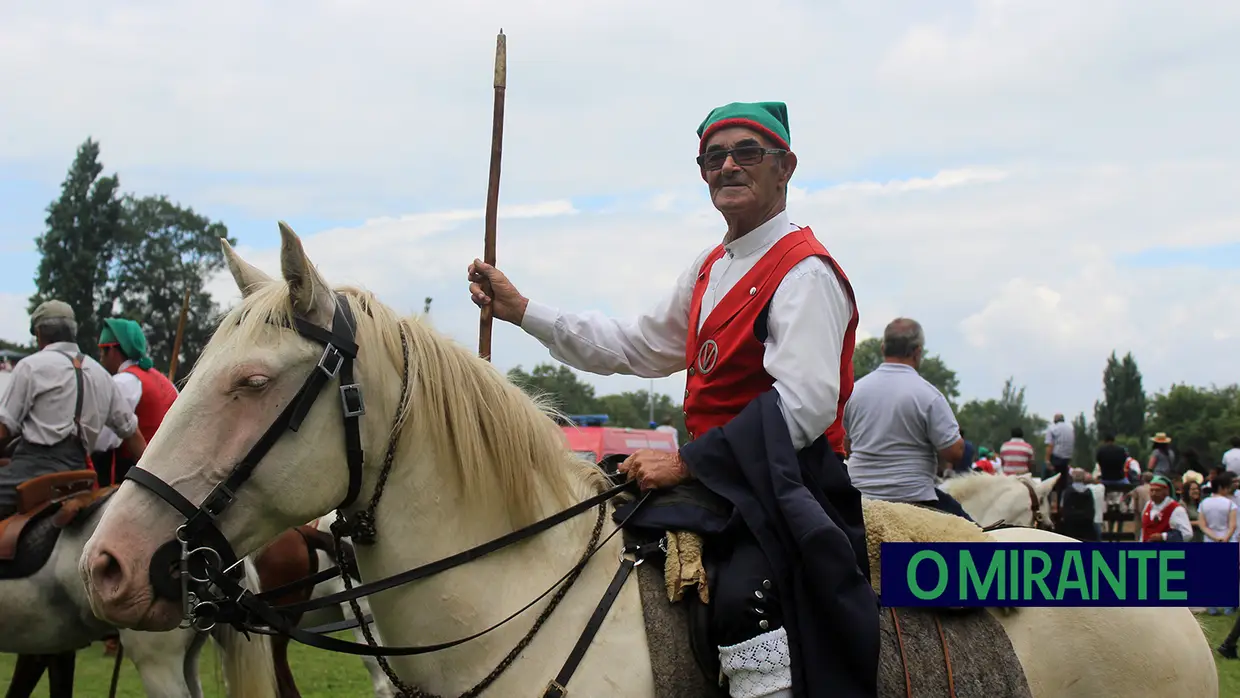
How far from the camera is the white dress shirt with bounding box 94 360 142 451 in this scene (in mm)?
7211

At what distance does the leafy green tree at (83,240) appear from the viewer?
58.5 m

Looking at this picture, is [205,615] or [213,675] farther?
[213,675]

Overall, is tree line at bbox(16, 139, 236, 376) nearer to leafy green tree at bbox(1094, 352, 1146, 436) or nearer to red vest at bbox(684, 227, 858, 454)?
red vest at bbox(684, 227, 858, 454)

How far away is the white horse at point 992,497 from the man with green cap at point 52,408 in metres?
6.28

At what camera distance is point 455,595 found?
2.81 meters

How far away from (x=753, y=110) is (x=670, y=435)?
21496mm

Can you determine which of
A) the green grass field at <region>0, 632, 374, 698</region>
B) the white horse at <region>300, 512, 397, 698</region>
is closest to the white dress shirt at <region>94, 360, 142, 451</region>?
the white horse at <region>300, 512, 397, 698</region>

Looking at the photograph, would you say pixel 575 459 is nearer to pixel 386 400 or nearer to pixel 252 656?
pixel 386 400

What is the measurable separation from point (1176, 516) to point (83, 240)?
60104 mm

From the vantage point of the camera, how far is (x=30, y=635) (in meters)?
6.23

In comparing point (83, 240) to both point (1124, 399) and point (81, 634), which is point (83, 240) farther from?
point (1124, 399)

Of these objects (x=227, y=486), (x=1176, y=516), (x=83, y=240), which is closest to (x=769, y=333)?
(x=227, y=486)

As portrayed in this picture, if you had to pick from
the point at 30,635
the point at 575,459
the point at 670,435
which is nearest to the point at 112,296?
the point at 670,435

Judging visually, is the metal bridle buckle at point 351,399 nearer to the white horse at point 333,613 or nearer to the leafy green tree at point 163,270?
the white horse at point 333,613
